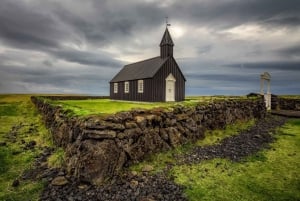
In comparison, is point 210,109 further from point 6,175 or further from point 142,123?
point 6,175

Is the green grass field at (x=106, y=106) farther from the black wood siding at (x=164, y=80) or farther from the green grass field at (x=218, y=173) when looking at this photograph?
the green grass field at (x=218, y=173)

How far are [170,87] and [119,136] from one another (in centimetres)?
1634

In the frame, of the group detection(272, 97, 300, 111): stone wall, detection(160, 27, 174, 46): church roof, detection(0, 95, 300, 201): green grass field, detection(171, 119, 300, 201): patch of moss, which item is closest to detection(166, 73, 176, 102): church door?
detection(160, 27, 174, 46): church roof

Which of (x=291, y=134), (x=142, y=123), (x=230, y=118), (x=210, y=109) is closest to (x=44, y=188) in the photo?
(x=142, y=123)

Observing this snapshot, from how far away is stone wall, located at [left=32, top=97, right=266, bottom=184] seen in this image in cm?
1209

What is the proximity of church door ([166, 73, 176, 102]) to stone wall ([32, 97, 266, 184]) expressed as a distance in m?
7.62

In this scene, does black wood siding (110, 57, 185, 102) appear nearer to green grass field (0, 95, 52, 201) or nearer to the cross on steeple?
the cross on steeple

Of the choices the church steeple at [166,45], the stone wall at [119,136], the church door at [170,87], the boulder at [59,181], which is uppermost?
the church steeple at [166,45]

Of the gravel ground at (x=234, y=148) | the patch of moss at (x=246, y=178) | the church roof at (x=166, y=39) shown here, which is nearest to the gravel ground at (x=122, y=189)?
the patch of moss at (x=246, y=178)

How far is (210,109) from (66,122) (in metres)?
13.7

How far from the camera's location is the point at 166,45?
2931 centimetres

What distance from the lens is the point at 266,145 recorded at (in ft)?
61.4

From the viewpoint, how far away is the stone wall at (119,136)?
12.1 metres

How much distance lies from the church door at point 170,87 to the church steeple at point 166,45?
3087 mm
